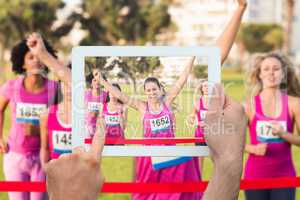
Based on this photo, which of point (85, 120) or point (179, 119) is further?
point (179, 119)

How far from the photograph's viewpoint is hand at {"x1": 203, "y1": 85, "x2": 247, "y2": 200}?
1.16m

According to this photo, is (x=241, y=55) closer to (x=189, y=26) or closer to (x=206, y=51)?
(x=189, y=26)

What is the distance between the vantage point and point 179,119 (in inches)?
93.0

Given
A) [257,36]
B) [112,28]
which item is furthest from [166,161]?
[257,36]

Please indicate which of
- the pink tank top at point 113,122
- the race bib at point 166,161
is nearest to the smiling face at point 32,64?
the race bib at point 166,161

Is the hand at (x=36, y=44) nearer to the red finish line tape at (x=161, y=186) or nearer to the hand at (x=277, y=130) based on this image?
the red finish line tape at (x=161, y=186)

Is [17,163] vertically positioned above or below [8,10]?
below

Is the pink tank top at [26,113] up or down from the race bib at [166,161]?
up

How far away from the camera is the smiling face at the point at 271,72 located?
4.34 meters

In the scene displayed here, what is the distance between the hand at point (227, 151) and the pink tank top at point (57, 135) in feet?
9.70

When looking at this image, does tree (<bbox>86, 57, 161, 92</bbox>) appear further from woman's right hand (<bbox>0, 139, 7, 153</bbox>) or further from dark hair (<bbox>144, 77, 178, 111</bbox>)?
woman's right hand (<bbox>0, 139, 7, 153</bbox>)

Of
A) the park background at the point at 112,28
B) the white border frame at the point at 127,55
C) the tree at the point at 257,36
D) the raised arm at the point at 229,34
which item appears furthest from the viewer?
the tree at the point at 257,36

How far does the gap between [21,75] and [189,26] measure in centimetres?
9191

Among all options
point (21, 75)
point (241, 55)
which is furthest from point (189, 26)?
point (21, 75)
